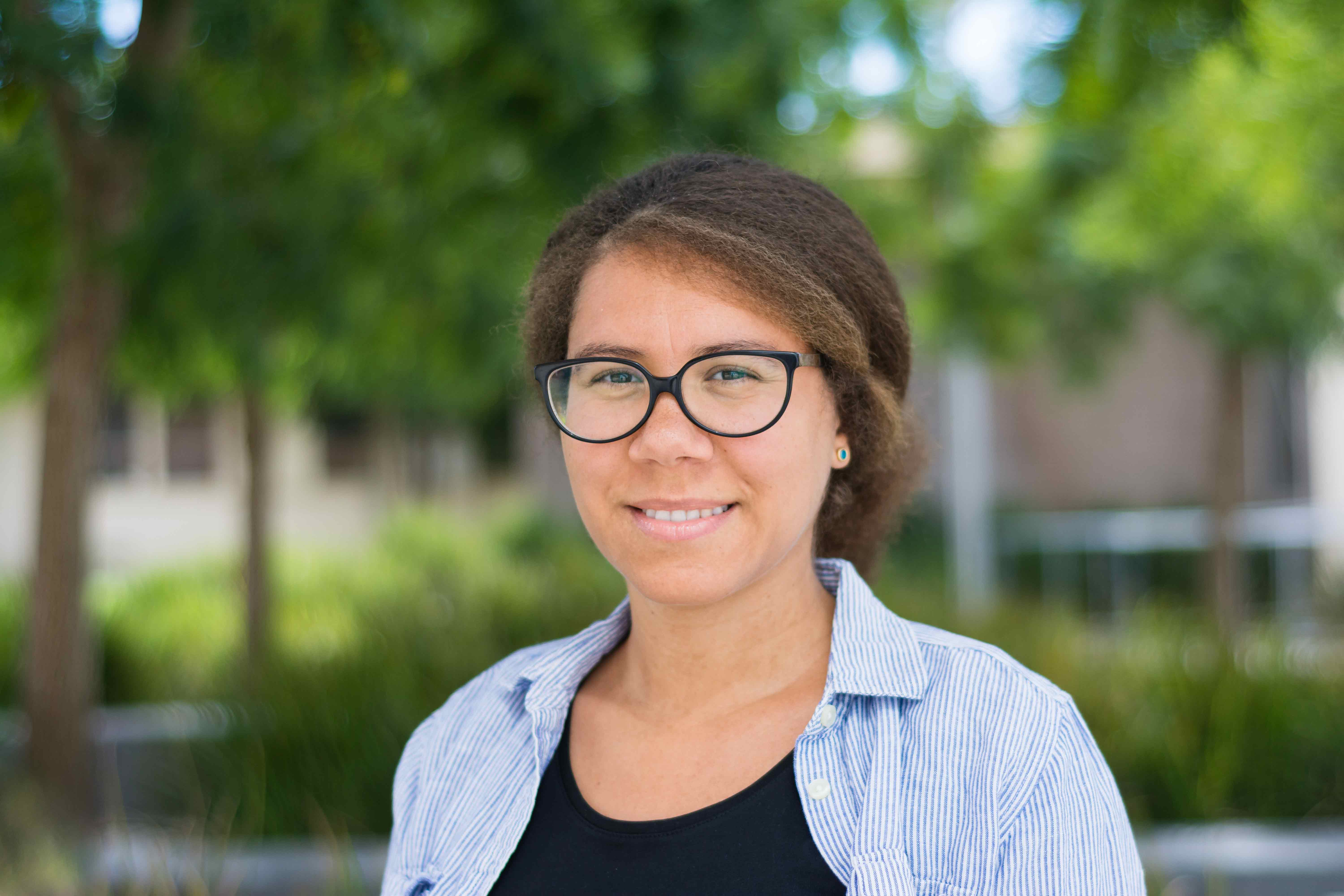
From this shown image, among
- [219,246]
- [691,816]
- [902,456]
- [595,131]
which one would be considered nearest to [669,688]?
[691,816]

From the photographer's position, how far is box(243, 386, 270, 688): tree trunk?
18.3ft

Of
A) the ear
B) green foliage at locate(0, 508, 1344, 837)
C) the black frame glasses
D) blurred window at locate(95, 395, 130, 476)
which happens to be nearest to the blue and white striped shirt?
the ear

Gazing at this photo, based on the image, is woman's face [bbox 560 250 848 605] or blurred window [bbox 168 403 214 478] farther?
blurred window [bbox 168 403 214 478]

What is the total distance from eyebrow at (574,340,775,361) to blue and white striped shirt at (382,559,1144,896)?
1.26ft

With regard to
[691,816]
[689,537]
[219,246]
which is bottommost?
[691,816]

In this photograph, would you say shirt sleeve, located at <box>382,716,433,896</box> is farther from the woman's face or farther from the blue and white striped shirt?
the woman's face

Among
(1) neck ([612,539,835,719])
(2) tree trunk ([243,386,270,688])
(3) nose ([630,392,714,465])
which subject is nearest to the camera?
(3) nose ([630,392,714,465])

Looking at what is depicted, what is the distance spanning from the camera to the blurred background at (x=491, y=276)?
2939mm

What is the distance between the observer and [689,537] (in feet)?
4.75

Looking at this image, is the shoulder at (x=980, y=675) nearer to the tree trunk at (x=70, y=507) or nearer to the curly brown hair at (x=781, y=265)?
the curly brown hair at (x=781, y=265)

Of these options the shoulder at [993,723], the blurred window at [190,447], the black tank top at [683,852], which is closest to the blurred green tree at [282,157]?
the black tank top at [683,852]

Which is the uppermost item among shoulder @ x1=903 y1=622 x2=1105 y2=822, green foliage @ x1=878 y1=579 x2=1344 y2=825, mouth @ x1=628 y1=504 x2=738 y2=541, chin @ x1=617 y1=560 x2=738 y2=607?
mouth @ x1=628 y1=504 x2=738 y2=541

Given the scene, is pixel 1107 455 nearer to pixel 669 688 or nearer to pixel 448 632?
pixel 448 632

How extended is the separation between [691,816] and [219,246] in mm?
2885
